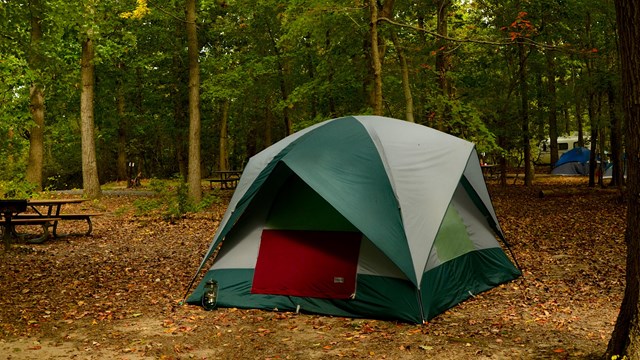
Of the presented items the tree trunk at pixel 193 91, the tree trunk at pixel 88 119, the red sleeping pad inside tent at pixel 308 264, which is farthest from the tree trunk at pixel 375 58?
the tree trunk at pixel 88 119

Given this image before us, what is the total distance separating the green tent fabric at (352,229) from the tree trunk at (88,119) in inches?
510

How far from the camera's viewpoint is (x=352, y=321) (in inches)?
259

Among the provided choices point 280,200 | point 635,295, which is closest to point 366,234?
point 280,200

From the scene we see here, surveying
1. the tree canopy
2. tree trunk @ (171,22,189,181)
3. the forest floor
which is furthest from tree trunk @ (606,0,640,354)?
tree trunk @ (171,22,189,181)

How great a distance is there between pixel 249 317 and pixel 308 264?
906 millimetres

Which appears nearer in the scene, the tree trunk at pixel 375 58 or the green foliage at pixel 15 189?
the tree trunk at pixel 375 58

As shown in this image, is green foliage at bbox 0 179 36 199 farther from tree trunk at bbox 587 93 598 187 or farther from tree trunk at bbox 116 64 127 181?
tree trunk at bbox 587 93 598 187

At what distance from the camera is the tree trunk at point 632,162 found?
440 centimetres

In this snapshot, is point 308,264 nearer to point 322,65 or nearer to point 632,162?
point 632,162

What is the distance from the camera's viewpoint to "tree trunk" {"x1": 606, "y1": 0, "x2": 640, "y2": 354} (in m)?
4.40

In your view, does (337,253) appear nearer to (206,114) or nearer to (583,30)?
(583,30)

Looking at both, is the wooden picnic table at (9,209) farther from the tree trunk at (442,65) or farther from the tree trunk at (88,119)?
the tree trunk at (442,65)

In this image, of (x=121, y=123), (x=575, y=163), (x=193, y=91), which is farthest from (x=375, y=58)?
(x=575, y=163)

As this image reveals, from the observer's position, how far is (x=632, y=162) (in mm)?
4477
